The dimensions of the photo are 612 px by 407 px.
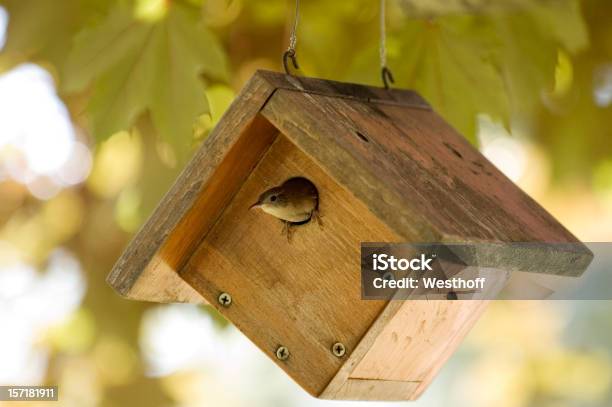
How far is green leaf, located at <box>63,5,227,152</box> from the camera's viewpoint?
226 centimetres

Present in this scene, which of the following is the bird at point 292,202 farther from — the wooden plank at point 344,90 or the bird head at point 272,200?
the wooden plank at point 344,90

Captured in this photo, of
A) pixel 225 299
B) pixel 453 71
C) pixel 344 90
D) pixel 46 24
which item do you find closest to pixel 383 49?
pixel 344 90

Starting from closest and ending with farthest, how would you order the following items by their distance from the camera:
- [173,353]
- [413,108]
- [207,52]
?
[413,108]
[207,52]
[173,353]

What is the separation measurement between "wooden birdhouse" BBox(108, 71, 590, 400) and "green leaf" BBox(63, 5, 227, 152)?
36 centimetres

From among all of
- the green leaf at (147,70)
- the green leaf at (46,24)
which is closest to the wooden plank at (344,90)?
the green leaf at (147,70)

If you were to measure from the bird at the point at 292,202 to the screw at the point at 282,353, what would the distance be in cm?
20

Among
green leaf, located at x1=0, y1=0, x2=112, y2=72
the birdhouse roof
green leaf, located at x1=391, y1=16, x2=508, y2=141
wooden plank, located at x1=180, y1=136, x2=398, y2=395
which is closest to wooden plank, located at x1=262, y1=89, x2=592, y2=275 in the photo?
the birdhouse roof

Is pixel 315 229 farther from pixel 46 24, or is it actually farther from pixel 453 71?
pixel 46 24

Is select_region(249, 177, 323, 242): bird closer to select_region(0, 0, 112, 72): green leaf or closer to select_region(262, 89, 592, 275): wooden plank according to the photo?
select_region(262, 89, 592, 275): wooden plank

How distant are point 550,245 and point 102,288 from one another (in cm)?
200

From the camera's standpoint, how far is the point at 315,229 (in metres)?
1.91

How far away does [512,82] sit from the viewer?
248 cm

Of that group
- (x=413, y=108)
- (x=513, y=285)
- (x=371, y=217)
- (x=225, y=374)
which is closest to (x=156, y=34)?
(x=413, y=108)

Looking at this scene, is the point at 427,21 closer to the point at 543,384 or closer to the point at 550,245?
the point at 550,245
